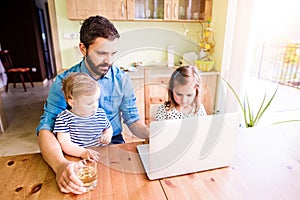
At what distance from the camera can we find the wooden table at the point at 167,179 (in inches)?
25.5

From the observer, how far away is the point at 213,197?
64 cm

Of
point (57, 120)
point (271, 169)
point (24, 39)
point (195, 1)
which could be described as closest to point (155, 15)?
point (195, 1)

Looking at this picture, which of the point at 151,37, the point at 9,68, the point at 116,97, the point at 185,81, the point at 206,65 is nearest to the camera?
the point at 185,81

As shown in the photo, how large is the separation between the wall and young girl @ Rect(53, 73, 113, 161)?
4.87 feet

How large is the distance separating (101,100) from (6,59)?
4295 millimetres

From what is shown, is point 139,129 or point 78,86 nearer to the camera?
point 78,86

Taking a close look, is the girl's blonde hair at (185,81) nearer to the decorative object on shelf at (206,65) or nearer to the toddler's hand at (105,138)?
the toddler's hand at (105,138)

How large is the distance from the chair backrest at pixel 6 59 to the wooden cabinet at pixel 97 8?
2.88 meters

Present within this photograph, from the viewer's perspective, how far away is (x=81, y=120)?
96cm

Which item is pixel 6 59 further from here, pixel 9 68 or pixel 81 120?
pixel 81 120

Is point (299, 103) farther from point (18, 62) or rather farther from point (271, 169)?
point (18, 62)

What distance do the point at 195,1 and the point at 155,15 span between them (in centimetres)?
54

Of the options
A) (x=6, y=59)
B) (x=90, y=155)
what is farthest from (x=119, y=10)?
(x=6, y=59)

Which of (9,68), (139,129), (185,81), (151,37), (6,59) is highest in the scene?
(151,37)
